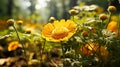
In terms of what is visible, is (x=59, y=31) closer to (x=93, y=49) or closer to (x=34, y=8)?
(x=93, y=49)

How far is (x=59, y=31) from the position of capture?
2.26 metres

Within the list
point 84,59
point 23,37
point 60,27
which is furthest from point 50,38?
point 23,37

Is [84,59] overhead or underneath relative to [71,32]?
underneath

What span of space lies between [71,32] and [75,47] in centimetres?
17

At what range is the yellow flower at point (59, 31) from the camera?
2.20 metres

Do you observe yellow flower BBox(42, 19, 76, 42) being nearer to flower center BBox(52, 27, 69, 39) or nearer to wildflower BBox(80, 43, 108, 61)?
flower center BBox(52, 27, 69, 39)

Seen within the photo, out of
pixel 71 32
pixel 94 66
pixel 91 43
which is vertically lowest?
pixel 94 66

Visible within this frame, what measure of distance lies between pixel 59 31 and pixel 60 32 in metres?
0.02

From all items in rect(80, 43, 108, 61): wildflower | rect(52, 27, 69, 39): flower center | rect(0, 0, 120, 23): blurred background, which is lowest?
rect(0, 0, 120, 23): blurred background

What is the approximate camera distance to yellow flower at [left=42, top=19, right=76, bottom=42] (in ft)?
7.22

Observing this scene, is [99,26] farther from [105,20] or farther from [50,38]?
[50,38]

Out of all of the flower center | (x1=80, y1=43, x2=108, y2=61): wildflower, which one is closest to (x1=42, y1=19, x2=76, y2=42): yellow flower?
the flower center

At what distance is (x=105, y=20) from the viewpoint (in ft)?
8.86

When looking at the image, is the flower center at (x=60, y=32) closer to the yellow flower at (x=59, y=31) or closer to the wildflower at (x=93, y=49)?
the yellow flower at (x=59, y=31)
